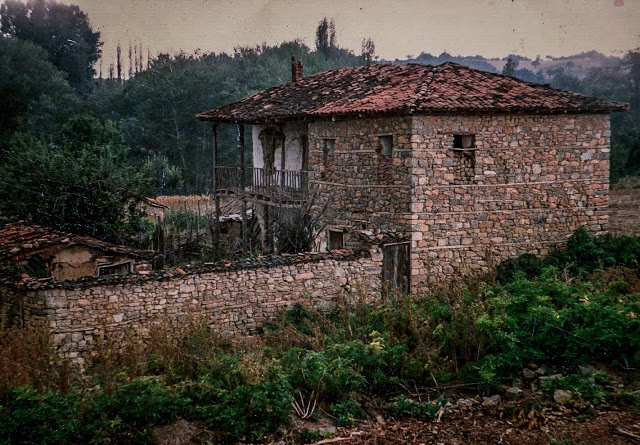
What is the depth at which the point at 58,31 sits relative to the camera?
47.6 meters

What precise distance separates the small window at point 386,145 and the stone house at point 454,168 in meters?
0.02

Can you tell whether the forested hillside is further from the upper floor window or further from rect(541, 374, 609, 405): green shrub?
rect(541, 374, 609, 405): green shrub

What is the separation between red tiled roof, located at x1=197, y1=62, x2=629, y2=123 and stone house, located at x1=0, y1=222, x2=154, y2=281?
5733 mm

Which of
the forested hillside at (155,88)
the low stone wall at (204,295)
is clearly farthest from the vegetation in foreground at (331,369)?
the forested hillside at (155,88)

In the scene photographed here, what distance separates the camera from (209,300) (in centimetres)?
1162

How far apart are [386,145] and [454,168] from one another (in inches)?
61.5

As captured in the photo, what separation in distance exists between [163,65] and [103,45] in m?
5.75

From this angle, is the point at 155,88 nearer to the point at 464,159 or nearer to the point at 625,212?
the point at 625,212

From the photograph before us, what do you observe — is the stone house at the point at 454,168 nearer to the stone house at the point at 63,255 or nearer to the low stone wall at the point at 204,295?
the low stone wall at the point at 204,295

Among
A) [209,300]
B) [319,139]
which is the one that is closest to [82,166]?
[319,139]

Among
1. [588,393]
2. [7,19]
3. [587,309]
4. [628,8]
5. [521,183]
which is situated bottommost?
[588,393]

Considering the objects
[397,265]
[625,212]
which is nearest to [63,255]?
[397,265]

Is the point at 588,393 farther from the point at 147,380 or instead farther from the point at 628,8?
the point at 628,8

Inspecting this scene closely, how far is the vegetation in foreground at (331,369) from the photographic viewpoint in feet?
22.8
